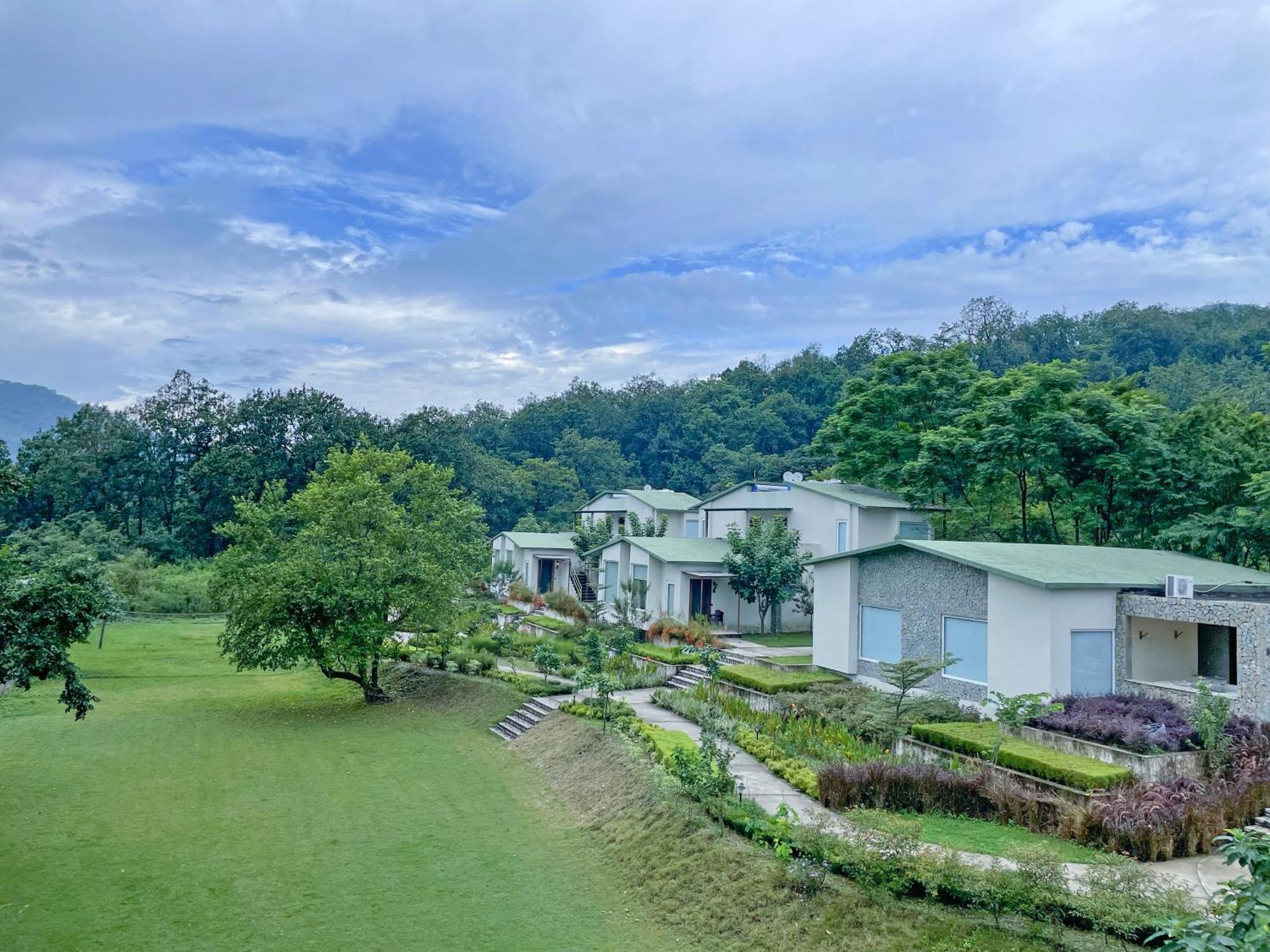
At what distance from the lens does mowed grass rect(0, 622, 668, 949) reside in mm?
10688

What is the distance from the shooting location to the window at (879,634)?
19.7m

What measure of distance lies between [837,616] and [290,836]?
1301 centimetres

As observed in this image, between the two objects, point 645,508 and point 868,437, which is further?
point 645,508

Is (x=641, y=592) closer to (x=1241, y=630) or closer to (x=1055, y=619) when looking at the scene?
(x=1055, y=619)

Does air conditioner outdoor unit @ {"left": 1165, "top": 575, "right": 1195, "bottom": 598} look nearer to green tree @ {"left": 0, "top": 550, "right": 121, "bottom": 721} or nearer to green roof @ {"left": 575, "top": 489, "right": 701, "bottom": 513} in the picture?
green tree @ {"left": 0, "top": 550, "right": 121, "bottom": 721}

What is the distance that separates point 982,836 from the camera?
11883 mm

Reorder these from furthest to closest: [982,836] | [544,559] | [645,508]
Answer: [544,559] → [645,508] → [982,836]

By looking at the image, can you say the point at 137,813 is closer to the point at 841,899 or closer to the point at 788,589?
the point at 841,899

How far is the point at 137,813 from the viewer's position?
1488cm

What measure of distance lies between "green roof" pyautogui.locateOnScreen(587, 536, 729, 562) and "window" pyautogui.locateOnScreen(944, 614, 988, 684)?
45.7 feet

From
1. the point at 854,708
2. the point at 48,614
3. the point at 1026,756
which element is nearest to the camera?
the point at 48,614

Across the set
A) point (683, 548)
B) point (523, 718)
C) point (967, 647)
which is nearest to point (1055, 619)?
point (967, 647)

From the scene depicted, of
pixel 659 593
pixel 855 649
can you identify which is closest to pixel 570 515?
pixel 659 593

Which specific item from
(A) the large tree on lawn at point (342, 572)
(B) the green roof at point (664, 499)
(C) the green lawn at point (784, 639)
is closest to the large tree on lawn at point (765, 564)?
(C) the green lawn at point (784, 639)
